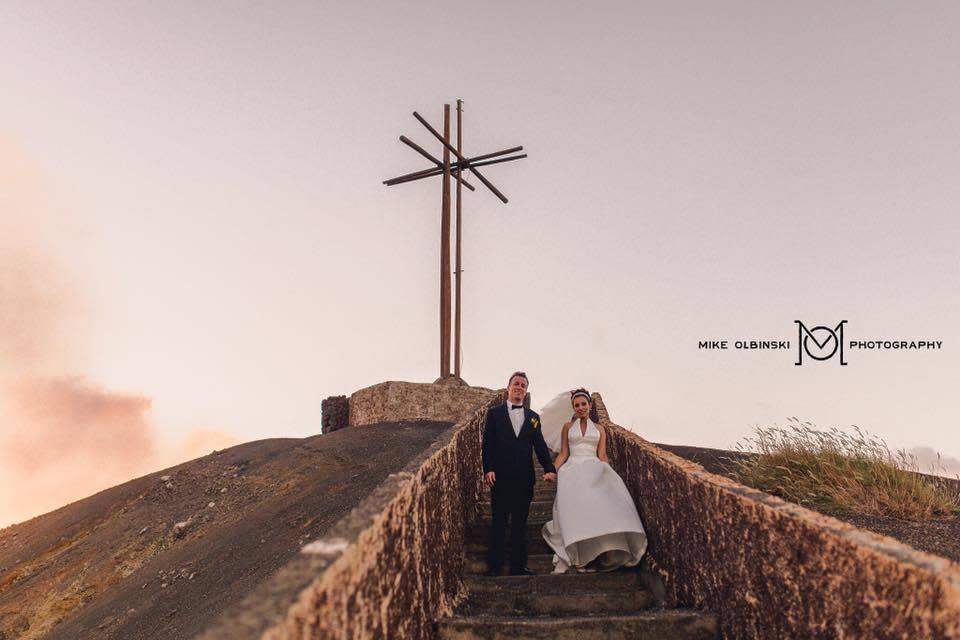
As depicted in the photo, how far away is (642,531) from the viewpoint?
17.3ft

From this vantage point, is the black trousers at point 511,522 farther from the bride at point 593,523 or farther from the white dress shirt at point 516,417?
the white dress shirt at point 516,417

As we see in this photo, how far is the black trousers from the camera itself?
5.47 meters

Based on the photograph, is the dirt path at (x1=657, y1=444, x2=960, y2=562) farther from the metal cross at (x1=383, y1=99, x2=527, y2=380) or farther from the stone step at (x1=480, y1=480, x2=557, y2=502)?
the metal cross at (x1=383, y1=99, x2=527, y2=380)

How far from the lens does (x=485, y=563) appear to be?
5.72m

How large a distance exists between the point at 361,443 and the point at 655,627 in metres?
9.66

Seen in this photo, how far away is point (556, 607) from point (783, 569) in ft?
6.36

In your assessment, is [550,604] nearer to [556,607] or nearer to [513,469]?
[556,607]

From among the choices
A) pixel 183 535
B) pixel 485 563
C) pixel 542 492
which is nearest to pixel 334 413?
pixel 183 535

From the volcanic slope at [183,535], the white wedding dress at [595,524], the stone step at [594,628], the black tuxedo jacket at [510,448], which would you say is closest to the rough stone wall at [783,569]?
the stone step at [594,628]

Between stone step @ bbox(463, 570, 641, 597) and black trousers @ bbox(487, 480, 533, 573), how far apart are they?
343 mm

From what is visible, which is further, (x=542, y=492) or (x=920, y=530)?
(x=542, y=492)

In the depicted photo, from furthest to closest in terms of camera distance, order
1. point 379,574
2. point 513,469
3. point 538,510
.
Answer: point 538,510, point 513,469, point 379,574

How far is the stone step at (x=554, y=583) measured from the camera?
16.3 ft

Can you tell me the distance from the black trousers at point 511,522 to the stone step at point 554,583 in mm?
343
